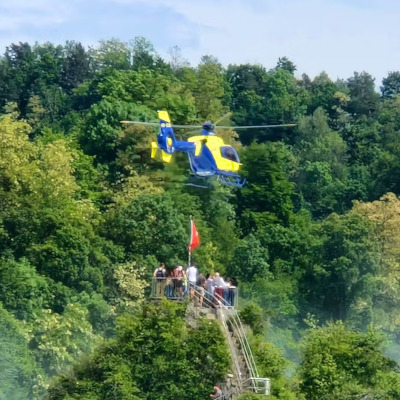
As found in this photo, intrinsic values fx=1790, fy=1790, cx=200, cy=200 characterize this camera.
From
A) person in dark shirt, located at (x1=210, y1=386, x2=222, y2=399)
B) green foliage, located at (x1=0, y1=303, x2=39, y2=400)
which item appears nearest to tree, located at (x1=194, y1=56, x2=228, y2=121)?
green foliage, located at (x1=0, y1=303, x2=39, y2=400)

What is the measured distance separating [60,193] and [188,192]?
8.14m

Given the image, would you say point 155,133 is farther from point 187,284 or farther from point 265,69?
point 265,69

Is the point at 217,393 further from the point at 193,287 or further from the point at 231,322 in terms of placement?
the point at 193,287

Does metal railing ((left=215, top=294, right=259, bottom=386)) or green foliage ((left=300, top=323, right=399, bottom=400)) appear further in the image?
green foliage ((left=300, top=323, right=399, bottom=400))

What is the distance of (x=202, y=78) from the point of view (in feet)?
339

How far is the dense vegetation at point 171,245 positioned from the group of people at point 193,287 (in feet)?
2.41

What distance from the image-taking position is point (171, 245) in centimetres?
7288

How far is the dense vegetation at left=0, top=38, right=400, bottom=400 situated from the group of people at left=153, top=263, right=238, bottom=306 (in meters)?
0.74

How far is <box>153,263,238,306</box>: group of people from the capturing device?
47469mm

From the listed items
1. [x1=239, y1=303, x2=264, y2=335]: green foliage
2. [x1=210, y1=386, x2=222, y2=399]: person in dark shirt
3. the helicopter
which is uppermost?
the helicopter

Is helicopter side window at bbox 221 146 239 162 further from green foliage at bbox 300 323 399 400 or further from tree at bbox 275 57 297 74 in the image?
tree at bbox 275 57 297 74

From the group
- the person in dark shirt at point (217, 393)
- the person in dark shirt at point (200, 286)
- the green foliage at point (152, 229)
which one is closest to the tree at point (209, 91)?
the green foliage at point (152, 229)

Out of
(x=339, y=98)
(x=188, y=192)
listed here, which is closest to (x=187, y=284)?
(x=188, y=192)

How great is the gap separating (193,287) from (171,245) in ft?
82.8
